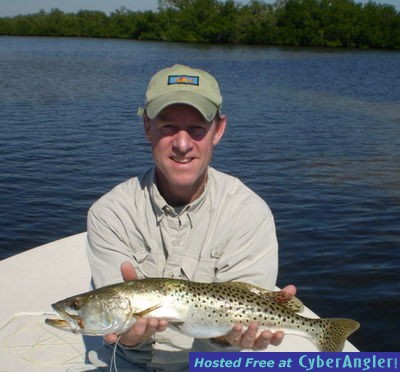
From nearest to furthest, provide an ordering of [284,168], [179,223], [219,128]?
[179,223] < [219,128] < [284,168]

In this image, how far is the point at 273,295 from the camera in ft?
11.4

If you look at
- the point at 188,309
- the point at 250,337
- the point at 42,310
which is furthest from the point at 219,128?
the point at 42,310

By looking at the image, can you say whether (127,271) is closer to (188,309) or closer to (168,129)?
(188,309)

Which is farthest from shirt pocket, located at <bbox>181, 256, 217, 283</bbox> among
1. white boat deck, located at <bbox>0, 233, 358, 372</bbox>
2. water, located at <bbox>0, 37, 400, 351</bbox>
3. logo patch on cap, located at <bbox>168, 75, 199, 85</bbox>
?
water, located at <bbox>0, 37, 400, 351</bbox>

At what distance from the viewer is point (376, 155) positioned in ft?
56.1

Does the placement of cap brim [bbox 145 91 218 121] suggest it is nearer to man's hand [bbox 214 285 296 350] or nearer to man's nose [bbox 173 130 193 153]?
man's nose [bbox 173 130 193 153]

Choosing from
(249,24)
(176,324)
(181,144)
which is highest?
(249,24)

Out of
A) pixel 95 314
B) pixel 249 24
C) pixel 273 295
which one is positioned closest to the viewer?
pixel 95 314

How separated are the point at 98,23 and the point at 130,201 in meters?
124

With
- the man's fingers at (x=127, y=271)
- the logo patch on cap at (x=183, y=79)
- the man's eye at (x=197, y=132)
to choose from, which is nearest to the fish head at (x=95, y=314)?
the man's fingers at (x=127, y=271)

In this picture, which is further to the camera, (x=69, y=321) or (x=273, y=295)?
(x=273, y=295)

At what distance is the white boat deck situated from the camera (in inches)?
186

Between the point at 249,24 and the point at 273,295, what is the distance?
4093 inches

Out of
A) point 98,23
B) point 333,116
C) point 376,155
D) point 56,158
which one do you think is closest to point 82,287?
point 56,158
